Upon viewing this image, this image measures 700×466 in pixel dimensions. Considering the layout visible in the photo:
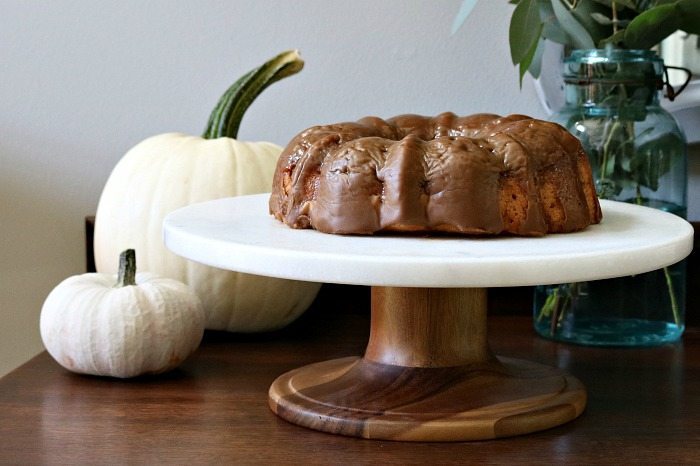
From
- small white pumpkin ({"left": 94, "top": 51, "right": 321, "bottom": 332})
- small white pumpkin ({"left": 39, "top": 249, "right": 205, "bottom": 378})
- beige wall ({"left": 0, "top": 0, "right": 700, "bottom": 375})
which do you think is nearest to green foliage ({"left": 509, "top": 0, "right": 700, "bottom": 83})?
beige wall ({"left": 0, "top": 0, "right": 700, "bottom": 375})

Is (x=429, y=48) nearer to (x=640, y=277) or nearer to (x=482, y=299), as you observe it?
(x=640, y=277)

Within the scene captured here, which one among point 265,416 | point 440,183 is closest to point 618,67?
point 440,183

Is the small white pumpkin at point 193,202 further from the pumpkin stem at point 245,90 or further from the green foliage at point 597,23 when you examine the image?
the green foliage at point 597,23

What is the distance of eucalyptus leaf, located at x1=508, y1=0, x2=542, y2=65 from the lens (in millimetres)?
1139

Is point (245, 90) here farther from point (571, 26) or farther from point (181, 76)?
point (571, 26)

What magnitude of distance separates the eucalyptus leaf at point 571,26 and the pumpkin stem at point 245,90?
33 centimetres

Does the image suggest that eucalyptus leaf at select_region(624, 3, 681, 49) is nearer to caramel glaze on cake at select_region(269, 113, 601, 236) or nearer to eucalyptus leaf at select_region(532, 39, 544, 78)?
eucalyptus leaf at select_region(532, 39, 544, 78)

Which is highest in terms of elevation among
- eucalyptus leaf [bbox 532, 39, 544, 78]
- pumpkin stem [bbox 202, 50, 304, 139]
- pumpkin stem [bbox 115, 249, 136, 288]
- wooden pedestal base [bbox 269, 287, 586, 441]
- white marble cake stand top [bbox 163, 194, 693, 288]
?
eucalyptus leaf [bbox 532, 39, 544, 78]

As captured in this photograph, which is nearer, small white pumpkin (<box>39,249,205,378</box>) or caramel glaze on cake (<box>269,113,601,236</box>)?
caramel glaze on cake (<box>269,113,601,236</box>)

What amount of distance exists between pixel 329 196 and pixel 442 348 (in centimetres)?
17

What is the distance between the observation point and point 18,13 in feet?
4.79

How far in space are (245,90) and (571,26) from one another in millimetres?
413

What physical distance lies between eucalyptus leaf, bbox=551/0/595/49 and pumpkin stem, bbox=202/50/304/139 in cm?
33

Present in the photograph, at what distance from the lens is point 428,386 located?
0.88 metres
